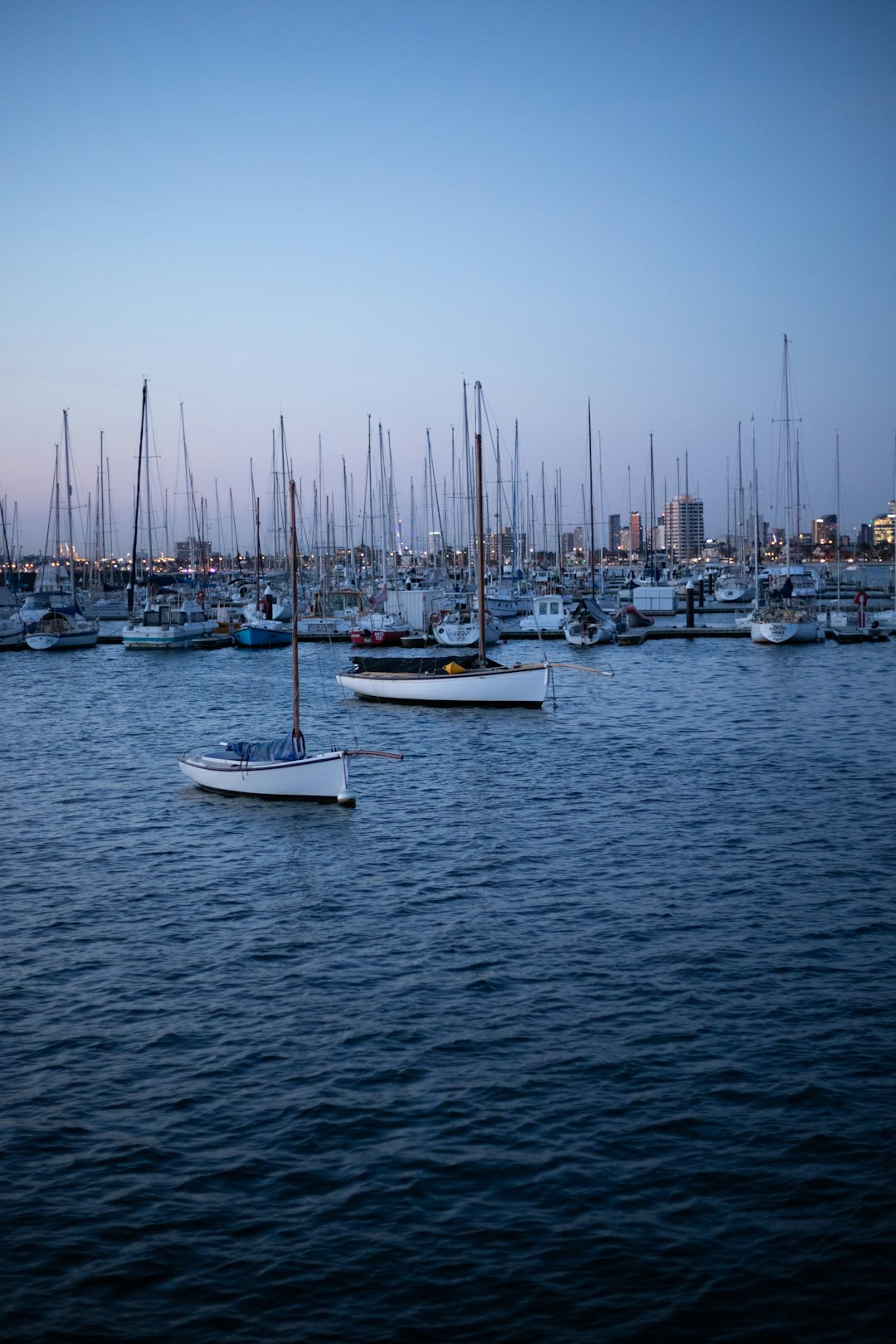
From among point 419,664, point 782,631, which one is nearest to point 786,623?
point 782,631

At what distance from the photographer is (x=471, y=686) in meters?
51.7

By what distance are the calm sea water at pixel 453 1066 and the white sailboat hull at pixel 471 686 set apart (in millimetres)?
17056

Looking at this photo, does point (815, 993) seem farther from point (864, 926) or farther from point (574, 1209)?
point (574, 1209)

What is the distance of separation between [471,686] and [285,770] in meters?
20.5

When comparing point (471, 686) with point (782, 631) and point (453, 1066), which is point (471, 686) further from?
point (453, 1066)

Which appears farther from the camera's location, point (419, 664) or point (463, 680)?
point (419, 664)

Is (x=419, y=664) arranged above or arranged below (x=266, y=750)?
above

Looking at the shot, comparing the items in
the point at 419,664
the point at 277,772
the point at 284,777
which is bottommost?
the point at 284,777

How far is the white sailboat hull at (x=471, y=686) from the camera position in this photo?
51.2 metres

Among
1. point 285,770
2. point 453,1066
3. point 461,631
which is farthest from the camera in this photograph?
point 461,631

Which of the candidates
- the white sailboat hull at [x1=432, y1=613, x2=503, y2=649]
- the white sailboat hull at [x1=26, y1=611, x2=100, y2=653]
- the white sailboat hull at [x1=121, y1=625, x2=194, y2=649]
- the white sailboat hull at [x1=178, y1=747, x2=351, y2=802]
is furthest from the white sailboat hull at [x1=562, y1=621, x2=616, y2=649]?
the white sailboat hull at [x1=178, y1=747, x2=351, y2=802]

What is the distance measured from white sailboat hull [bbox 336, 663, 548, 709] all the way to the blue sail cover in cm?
1879

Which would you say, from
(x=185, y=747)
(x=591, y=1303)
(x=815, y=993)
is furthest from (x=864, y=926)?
(x=185, y=747)

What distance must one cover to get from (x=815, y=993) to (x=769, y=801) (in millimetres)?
14411
